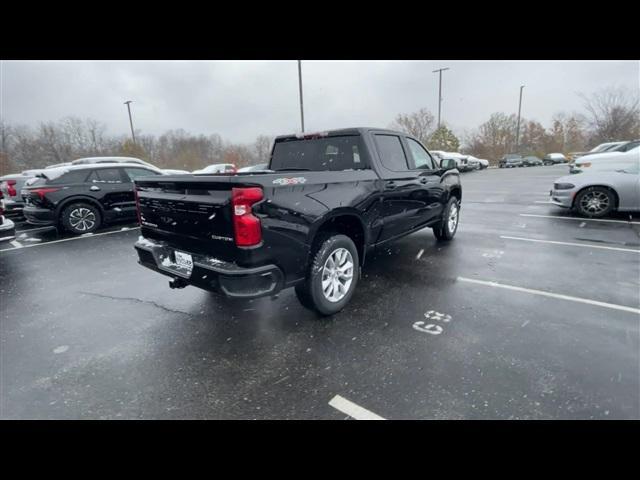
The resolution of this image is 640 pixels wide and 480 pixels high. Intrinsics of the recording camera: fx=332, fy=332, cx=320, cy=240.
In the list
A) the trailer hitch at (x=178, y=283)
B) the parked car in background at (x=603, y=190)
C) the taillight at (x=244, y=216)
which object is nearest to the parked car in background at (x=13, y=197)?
the trailer hitch at (x=178, y=283)

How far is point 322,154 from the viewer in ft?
13.8

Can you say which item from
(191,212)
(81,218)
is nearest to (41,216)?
(81,218)

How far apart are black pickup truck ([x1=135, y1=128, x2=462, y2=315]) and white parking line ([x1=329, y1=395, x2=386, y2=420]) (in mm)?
990

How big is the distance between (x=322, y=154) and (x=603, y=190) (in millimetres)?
7572

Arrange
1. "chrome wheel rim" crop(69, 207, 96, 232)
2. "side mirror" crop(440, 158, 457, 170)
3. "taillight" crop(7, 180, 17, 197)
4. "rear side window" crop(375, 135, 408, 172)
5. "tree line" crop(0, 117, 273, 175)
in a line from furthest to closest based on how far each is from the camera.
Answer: "tree line" crop(0, 117, 273, 175), "taillight" crop(7, 180, 17, 197), "chrome wheel rim" crop(69, 207, 96, 232), "side mirror" crop(440, 158, 457, 170), "rear side window" crop(375, 135, 408, 172)

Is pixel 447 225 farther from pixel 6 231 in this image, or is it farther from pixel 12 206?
pixel 12 206

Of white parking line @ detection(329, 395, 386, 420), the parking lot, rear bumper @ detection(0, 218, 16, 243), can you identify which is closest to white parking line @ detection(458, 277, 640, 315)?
the parking lot

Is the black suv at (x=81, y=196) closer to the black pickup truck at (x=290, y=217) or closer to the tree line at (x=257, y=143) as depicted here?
the black pickup truck at (x=290, y=217)

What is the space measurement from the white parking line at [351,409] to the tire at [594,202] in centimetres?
861

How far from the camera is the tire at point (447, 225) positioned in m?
6.11

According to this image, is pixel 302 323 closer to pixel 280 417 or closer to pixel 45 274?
pixel 280 417

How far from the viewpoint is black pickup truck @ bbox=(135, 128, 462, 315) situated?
2682 mm

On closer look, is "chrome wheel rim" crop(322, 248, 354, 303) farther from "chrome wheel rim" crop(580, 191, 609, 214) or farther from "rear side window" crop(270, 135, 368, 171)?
"chrome wheel rim" crop(580, 191, 609, 214)
